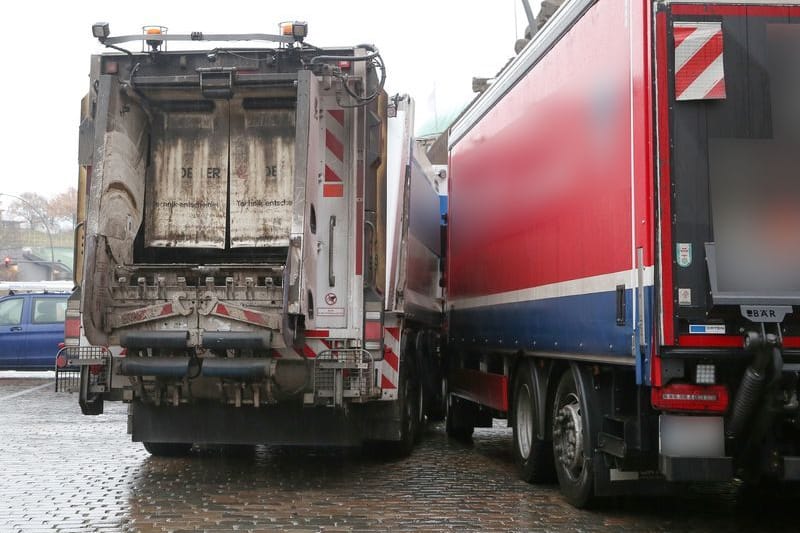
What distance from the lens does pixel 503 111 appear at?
30.9 feet

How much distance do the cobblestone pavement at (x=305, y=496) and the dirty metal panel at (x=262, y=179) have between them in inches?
88.0

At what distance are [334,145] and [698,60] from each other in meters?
3.45

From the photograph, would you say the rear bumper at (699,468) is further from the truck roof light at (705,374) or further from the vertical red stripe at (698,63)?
the vertical red stripe at (698,63)

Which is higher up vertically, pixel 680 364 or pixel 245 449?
pixel 680 364

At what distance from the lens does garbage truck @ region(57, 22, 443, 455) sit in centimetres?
729

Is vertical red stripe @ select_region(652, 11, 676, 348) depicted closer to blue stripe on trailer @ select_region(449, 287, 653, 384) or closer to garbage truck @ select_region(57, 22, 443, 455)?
blue stripe on trailer @ select_region(449, 287, 653, 384)

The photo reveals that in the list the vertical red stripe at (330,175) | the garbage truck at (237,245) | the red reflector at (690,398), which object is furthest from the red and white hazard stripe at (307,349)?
the red reflector at (690,398)

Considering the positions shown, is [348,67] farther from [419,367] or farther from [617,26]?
[419,367]

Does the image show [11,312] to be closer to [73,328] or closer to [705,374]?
[73,328]

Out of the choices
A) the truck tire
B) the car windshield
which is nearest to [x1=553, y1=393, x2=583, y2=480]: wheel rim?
the truck tire

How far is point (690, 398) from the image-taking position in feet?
18.4

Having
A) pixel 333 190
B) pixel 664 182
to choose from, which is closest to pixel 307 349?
pixel 333 190

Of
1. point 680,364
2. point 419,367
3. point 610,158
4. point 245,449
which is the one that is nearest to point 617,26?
point 610,158

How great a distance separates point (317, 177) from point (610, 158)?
248cm
